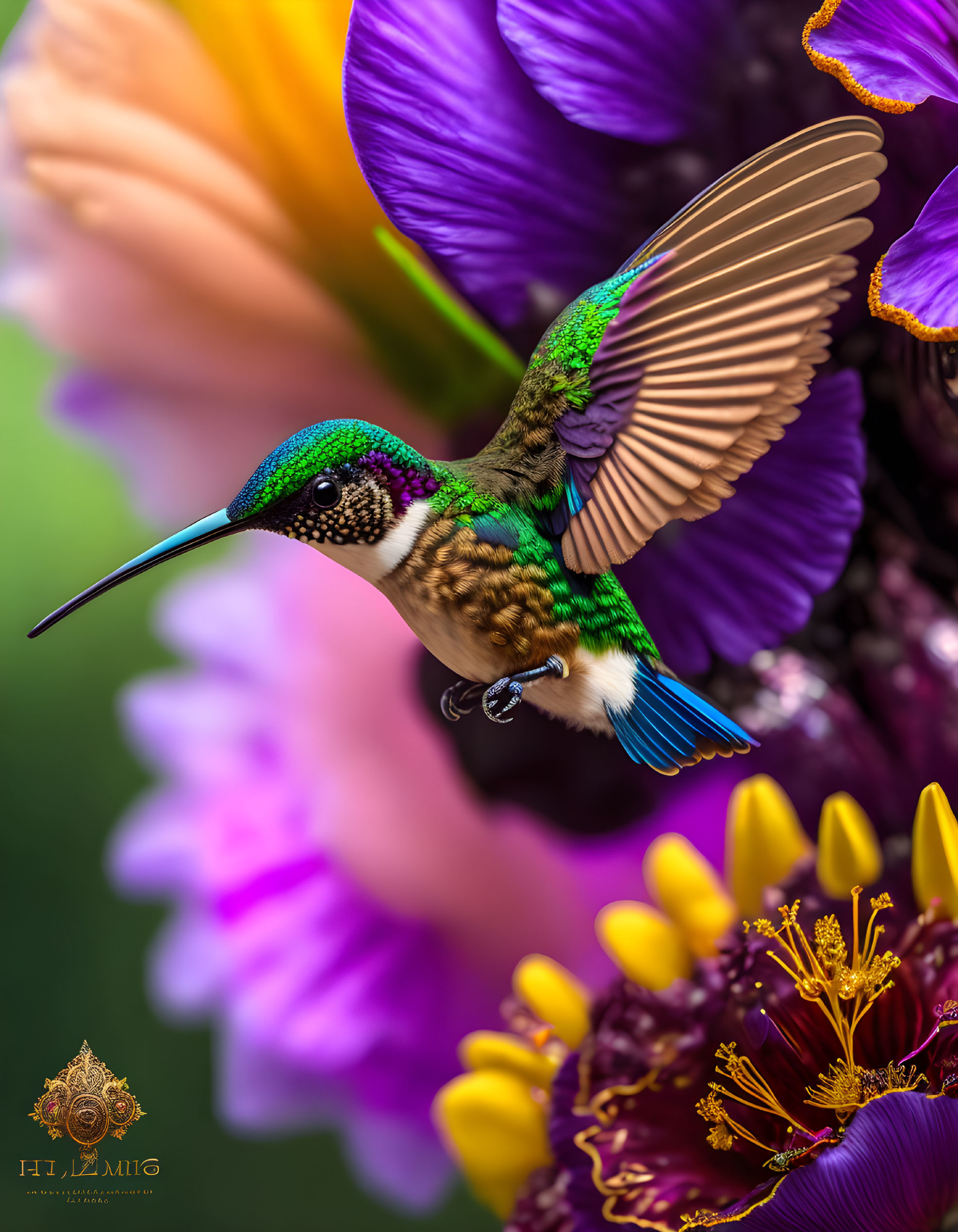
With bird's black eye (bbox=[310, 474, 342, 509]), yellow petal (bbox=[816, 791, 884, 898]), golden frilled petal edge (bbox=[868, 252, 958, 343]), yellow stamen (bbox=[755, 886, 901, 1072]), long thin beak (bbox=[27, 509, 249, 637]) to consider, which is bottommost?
yellow stamen (bbox=[755, 886, 901, 1072])

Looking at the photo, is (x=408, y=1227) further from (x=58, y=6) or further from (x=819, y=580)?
(x=58, y=6)

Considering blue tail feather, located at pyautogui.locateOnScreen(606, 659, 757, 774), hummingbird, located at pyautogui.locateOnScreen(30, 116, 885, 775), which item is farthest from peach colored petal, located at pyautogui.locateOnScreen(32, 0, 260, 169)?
blue tail feather, located at pyautogui.locateOnScreen(606, 659, 757, 774)

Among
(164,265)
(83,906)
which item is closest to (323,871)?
(83,906)

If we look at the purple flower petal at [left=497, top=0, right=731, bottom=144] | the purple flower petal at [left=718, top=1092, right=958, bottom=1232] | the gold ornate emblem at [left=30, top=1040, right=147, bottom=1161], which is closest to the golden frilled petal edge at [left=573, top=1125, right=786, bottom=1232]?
the purple flower petal at [left=718, top=1092, right=958, bottom=1232]

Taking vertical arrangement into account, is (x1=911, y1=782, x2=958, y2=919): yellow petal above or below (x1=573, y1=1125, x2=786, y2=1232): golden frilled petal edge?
above

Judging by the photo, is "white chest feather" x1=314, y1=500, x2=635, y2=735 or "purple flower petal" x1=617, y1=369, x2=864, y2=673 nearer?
"white chest feather" x1=314, y1=500, x2=635, y2=735

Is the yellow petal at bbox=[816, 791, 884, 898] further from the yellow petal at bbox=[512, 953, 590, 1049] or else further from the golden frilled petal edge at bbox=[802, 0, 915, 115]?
the golden frilled petal edge at bbox=[802, 0, 915, 115]

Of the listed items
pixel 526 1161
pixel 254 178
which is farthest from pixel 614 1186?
pixel 254 178

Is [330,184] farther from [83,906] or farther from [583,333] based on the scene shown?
[83,906]
